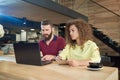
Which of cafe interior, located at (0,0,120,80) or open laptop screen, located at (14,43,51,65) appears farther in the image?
cafe interior, located at (0,0,120,80)

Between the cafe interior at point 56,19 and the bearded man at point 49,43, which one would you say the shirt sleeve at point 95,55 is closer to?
the bearded man at point 49,43

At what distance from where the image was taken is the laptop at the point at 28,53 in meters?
1.40

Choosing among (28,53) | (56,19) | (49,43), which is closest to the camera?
(28,53)

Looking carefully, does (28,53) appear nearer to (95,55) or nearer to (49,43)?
(95,55)

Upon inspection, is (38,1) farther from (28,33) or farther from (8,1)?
(28,33)

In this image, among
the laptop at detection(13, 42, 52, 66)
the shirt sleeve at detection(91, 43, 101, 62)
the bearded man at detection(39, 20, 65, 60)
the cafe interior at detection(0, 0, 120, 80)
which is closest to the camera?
the laptop at detection(13, 42, 52, 66)

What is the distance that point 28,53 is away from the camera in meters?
1.45

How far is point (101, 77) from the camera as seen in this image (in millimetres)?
1007

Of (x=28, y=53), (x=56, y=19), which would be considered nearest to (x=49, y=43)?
(x=28, y=53)

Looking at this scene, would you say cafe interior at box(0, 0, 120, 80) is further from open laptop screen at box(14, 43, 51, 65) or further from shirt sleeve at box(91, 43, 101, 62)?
shirt sleeve at box(91, 43, 101, 62)

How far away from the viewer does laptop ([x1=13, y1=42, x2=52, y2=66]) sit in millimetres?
1397

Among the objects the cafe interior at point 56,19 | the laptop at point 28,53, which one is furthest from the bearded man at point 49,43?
the laptop at point 28,53

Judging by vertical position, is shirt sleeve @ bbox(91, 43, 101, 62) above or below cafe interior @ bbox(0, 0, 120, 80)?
below

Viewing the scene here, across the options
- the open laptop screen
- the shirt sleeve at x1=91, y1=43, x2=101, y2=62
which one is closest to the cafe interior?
the open laptop screen
